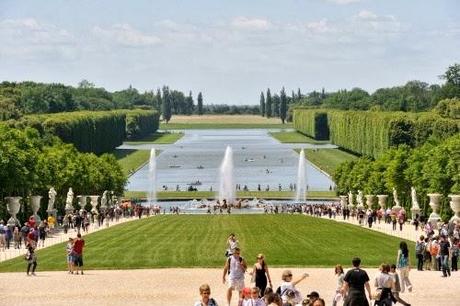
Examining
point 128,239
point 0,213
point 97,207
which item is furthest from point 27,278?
point 97,207

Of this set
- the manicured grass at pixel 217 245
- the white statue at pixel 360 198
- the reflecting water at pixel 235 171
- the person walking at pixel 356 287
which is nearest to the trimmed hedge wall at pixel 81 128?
the reflecting water at pixel 235 171

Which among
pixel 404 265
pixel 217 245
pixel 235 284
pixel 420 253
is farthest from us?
pixel 217 245

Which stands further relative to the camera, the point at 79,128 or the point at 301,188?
the point at 79,128

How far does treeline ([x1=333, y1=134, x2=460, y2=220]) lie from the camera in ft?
244

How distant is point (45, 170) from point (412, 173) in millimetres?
24666

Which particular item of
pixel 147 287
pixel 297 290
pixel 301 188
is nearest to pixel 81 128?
pixel 301 188

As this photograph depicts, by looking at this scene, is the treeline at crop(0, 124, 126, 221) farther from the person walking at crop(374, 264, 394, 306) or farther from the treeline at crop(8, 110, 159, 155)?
the person walking at crop(374, 264, 394, 306)

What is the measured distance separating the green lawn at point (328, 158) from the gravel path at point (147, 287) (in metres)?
101

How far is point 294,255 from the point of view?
45812 millimetres

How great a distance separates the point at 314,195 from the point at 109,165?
20865 millimetres

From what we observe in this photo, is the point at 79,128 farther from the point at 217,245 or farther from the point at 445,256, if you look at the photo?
the point at 445,256

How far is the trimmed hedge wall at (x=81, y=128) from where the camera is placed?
136 metres

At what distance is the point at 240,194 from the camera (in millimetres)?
119062

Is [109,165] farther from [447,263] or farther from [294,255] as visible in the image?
[447,263]
